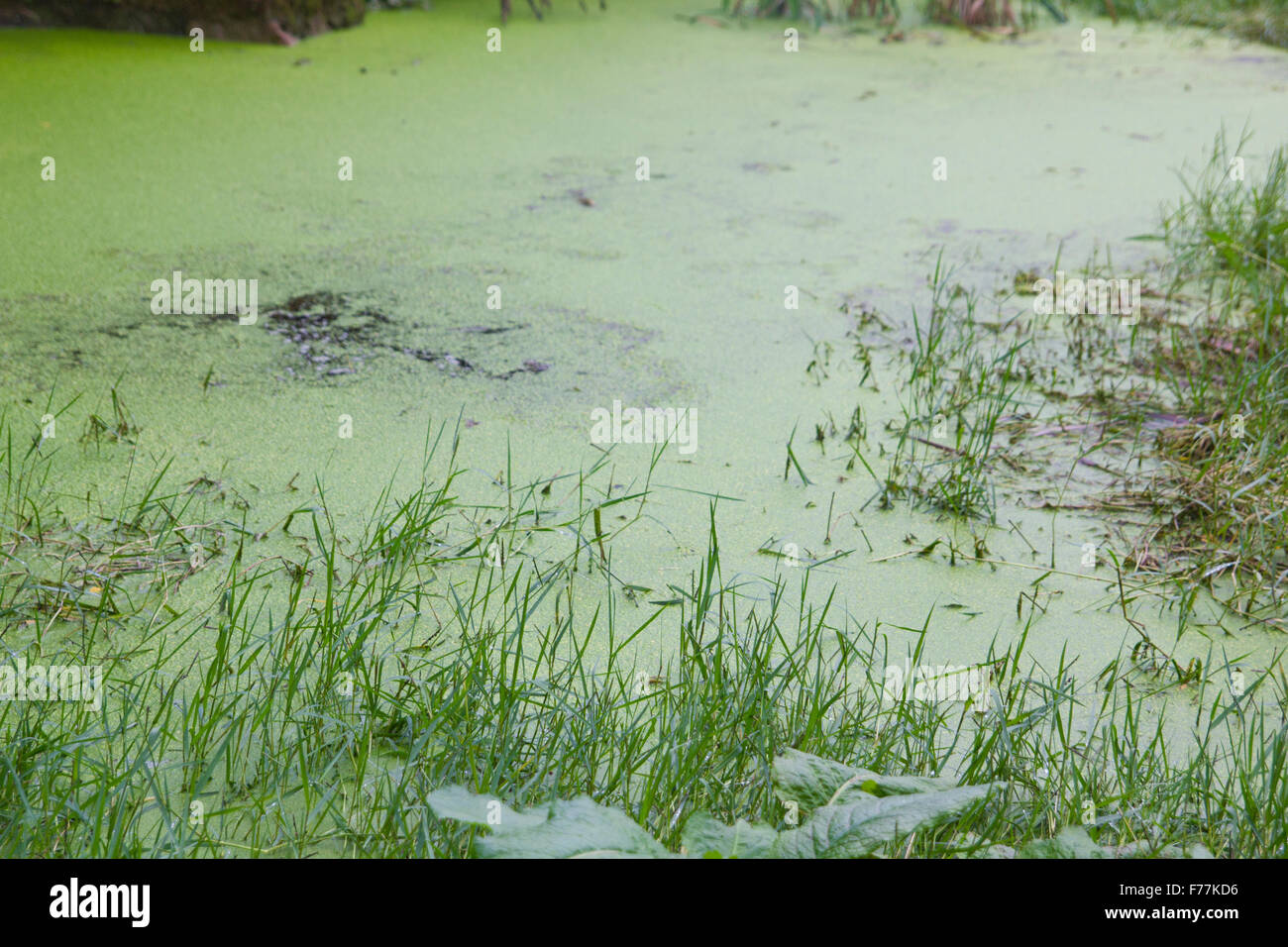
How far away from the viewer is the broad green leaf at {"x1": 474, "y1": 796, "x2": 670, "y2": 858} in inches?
33.2

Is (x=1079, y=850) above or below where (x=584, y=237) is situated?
below

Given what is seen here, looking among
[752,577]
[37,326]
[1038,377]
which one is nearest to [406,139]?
[37,326]

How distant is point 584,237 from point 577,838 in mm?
2037

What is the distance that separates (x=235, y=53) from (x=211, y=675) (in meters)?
3.21

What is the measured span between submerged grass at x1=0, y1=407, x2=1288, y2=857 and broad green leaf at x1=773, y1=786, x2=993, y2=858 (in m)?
0.15

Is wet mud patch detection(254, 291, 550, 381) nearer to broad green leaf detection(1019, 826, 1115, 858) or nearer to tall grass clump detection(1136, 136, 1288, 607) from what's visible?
tall grass clump detection(1136, 136, 1288, 607)

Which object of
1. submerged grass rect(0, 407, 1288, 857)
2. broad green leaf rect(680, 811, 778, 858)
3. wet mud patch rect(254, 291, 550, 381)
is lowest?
submerged grass rect(0, 407, 1288, 857)

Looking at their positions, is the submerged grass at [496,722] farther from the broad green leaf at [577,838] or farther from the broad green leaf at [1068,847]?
the broad green leaf at [577,838]

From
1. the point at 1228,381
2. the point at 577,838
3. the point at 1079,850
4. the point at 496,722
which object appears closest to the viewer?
the point at 577,838

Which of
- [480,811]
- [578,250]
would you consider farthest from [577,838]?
[578,250]

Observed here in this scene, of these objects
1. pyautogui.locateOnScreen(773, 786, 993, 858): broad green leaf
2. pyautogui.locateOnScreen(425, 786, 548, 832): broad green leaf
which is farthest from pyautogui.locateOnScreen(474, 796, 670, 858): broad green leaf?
pyautogui.locateOnScreen(773, 786, 993, 858): broad green leaf

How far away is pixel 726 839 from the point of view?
954mm

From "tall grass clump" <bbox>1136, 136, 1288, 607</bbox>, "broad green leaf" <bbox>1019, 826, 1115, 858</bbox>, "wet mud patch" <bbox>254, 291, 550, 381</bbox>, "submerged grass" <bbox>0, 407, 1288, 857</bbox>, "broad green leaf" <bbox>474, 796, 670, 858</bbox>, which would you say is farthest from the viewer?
"wet mud patch" <bbox>254, 291, 550, 381</bbox>

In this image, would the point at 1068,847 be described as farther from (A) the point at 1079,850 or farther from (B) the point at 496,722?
(B) the point at 496,722
